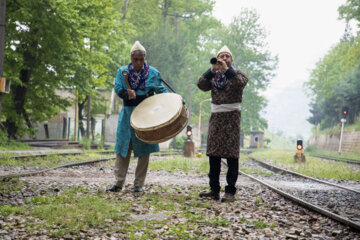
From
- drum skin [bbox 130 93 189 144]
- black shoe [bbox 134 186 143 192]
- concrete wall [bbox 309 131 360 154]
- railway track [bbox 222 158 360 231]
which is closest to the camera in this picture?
railway track [bbox 222 158 360 231]

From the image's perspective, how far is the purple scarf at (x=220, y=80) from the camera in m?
5.57

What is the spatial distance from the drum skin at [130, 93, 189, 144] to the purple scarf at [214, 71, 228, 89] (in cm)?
55

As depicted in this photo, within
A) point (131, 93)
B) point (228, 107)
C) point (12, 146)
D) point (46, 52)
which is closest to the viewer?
point (228, 107)

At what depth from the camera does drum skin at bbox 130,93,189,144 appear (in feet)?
17.1

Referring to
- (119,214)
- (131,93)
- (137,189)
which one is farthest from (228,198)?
(131,93)

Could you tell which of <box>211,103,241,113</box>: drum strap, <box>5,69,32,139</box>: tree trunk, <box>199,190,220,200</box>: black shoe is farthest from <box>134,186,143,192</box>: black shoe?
<box>5,69,32,139</box>: tree trunk

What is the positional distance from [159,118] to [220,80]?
39.8 inches

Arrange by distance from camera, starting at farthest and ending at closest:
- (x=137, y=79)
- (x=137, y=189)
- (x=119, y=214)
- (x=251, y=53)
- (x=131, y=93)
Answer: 1. (x=251, y=53)
2. (x=137, y=189)
3. (x=137, y=79)
4. (x=131, y=93)
5. (x=119, y=214)

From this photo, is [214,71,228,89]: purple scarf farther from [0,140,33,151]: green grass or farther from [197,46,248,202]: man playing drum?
[0,140,33,151]: green grass

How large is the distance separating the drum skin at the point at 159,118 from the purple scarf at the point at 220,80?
55 cm

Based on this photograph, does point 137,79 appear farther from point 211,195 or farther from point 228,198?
point 228,198

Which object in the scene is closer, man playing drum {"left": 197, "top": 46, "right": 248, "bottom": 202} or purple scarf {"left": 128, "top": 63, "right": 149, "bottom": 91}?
man playing drum {"left": 197, "top": 46, "right": 248, "bottom": 202}

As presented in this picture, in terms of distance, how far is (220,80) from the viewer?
5625 millimetres

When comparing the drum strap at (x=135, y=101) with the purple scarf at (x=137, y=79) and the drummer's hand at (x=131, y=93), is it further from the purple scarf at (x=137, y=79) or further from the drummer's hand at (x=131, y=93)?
the drummer's hand at (x=131, y=93)
